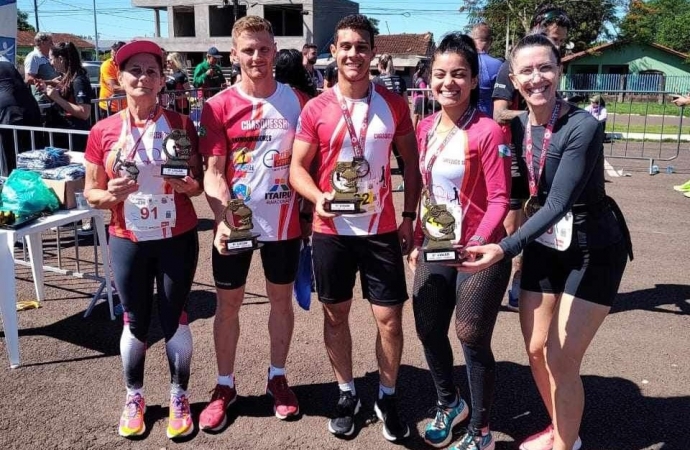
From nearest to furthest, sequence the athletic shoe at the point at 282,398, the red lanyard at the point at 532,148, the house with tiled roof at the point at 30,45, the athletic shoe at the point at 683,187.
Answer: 1. the red lanyard at the point at 532,148
2. the athletic shoe at the point at 282,398
3. the athletic shoe at the point at 683,187
4. the house with tiled roof at the point at 30,45

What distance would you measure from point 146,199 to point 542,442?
7.80 ft

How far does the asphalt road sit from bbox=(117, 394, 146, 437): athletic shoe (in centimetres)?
5

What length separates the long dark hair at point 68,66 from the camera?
813cm

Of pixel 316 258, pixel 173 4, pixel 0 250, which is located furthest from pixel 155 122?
pixel 173 4

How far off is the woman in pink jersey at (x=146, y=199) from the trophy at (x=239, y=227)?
25 centimetres

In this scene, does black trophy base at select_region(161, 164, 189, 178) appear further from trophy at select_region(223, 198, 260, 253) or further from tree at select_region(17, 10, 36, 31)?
tree at select_region(17, 10, 36, 31)

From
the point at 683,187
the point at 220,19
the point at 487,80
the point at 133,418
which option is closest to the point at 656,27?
the point at 220,19

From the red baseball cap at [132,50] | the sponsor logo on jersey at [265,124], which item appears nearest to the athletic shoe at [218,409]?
the sponsor logo on jersey at [265,124]

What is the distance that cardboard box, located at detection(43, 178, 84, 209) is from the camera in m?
4.66

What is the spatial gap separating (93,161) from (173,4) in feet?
168

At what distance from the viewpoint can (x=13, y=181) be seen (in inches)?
180

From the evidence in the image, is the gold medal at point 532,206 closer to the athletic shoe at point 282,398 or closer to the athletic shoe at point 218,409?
the athletic shoe at point 282,398

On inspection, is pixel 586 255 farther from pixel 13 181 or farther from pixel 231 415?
pixel 13 181

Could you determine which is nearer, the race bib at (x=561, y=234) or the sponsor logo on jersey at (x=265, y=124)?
the race bib at (x=561, y=234)
